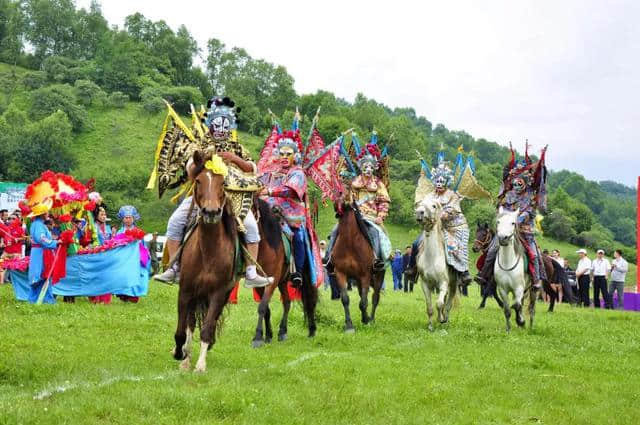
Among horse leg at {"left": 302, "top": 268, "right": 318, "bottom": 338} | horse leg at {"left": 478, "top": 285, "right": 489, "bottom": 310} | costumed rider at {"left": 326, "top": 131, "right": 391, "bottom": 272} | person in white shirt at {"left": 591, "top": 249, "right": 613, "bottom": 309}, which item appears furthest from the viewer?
person in white shirt at {"left": 591, "top": 249, "right": 613, "bottom": 309}

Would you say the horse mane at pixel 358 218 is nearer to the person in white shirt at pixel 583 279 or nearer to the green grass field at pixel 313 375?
the green grass field at pixel 313 375

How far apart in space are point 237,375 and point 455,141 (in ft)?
559

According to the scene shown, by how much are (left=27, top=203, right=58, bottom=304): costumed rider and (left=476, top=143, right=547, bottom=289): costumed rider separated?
9.23 metres

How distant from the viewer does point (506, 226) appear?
49.5 ft

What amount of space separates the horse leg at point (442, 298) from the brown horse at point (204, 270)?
6704 millimetres

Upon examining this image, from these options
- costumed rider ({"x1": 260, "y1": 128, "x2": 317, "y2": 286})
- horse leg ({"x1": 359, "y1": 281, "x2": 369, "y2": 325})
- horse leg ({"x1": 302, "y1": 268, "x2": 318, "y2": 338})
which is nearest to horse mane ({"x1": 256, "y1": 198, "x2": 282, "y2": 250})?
costumed rider ({"x1": 260, "y1": 128, "x2": 317, "y2": 286})

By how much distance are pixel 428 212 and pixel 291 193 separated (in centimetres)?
352

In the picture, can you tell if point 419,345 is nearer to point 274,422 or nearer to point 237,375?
point 237,375

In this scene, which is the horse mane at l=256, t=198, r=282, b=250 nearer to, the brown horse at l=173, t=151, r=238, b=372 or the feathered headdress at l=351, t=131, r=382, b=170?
the brown horse at l=173, t=151, r=238, b=372

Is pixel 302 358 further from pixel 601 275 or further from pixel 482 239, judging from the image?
pixel 601 275

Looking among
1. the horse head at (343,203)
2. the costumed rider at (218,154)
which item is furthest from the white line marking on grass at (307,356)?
the horse head at (343,203)

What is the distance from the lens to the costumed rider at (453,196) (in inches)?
645

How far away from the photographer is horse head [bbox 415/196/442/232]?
1521cm

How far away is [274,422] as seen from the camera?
714cm
